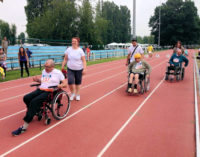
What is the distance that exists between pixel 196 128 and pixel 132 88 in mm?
3281

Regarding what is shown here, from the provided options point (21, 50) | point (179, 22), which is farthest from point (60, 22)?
→ point (179, 22)

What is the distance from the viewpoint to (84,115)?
516 cm

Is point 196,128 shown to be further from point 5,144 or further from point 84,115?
point 5,144

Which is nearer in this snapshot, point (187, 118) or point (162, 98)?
point (187, 118)

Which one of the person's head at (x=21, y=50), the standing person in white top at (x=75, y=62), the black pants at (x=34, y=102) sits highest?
the person's head at (x=21, y=50)

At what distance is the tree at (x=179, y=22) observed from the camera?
6781 centimetres

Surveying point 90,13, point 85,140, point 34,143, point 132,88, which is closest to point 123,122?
point 85,140

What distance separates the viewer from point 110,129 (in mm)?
4312

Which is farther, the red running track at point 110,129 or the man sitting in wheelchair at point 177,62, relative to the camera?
the man sitting in wheelchair at point 177,62

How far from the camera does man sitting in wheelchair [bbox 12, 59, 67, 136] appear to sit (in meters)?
4.09

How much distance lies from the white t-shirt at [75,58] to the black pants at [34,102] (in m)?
1.67

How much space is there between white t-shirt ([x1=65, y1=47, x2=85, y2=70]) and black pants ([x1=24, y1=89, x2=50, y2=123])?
5.48 feet

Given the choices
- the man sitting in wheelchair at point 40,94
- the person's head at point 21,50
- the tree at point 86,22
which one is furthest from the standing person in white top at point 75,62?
the tree at point 86,22

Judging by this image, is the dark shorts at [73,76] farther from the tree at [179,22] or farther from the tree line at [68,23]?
the tree at [179,22]
